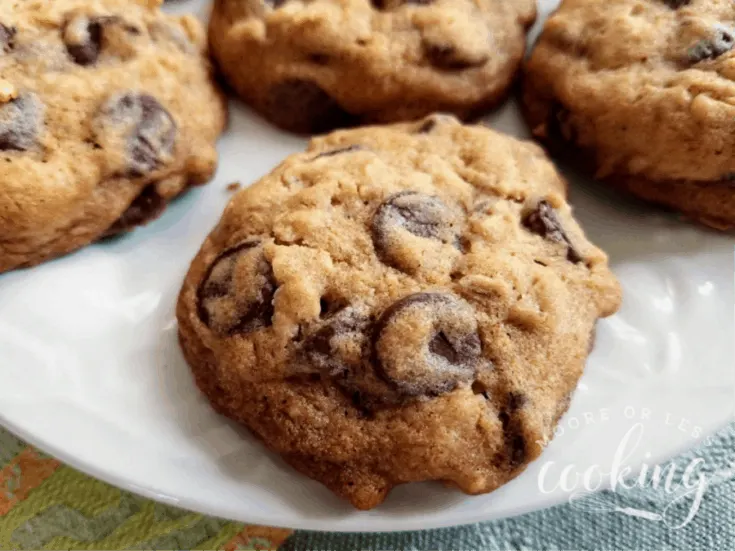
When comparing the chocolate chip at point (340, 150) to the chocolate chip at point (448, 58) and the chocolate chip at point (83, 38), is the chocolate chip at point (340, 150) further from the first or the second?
the chocolate chip at point (83, 38)

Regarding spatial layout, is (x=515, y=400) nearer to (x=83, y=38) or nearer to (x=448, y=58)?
(x=448, y=58)

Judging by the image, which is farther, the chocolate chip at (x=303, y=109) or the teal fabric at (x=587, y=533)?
the chocolate chip at (x=303, y=109)

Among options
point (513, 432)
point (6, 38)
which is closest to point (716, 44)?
point (513, 432)

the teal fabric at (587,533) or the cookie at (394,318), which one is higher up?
the cookie at (394,318)

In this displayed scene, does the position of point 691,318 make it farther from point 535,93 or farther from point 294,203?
point 294,203

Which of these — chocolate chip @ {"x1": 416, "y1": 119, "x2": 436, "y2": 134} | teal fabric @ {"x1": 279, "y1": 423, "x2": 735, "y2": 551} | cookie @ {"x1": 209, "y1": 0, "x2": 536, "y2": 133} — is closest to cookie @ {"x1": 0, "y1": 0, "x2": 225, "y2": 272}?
cookie @ {"x1": 209, "y1": 0, "x2": 536, "y2": 133}

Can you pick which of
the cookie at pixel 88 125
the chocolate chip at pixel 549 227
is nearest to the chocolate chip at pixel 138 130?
the cookie at pixel 88 125

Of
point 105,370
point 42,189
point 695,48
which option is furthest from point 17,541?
point 695,48

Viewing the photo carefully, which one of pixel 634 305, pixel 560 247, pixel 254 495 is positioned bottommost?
pixel 254 495

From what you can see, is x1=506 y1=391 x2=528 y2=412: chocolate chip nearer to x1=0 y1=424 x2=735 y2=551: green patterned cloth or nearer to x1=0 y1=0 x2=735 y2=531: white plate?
x1=0 y1=0 x2=735 y2=531: white plate
